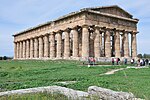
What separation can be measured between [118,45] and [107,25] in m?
5.57

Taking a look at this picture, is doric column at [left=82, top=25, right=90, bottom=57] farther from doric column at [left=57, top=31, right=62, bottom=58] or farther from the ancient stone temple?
doric column at [left=57, top=31, right=62, bottom=58]

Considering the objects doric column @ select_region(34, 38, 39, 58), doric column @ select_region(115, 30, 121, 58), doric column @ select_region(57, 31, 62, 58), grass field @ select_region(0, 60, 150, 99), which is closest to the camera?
grass field @ select_region(0, 60, 150, 99)

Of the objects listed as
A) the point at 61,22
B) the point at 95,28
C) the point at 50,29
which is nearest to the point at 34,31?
the point at 50,29

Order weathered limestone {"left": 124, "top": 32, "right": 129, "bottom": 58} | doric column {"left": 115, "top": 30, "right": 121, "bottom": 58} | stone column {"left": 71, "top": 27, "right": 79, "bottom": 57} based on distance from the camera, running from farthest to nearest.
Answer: weathered limestone {"left": 124, "top": 32, "right": 129, "bottom": 58}, doric column {"left": 115, "top": 30, "right": 121, "bottom": 58}, stone column {"left": 71, "top": 27, "right": 79, "bottom": 57}

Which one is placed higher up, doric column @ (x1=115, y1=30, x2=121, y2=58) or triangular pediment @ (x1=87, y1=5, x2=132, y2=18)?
triangular pediment @ (x1=87, y1=5, x2=132, y2=18)

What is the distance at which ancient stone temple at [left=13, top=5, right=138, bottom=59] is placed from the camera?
48378 mm

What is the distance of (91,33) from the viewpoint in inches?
2141

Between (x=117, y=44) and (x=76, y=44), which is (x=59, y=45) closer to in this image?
(x=76, y=44)

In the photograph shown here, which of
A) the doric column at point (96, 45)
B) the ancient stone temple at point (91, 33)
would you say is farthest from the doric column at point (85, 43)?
the doric column at point (96, 45)

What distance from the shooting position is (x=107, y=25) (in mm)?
51656

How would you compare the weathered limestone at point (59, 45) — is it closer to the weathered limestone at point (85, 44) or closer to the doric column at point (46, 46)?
Answer: the doric column at point (46, 46)

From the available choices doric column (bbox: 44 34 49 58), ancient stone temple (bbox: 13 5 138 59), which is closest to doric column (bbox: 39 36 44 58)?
ancient stone temple (bbox: 13 5 138 59)

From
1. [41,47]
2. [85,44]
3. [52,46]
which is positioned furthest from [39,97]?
[41,47]

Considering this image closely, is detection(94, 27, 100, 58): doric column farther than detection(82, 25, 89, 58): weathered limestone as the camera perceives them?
Yes
